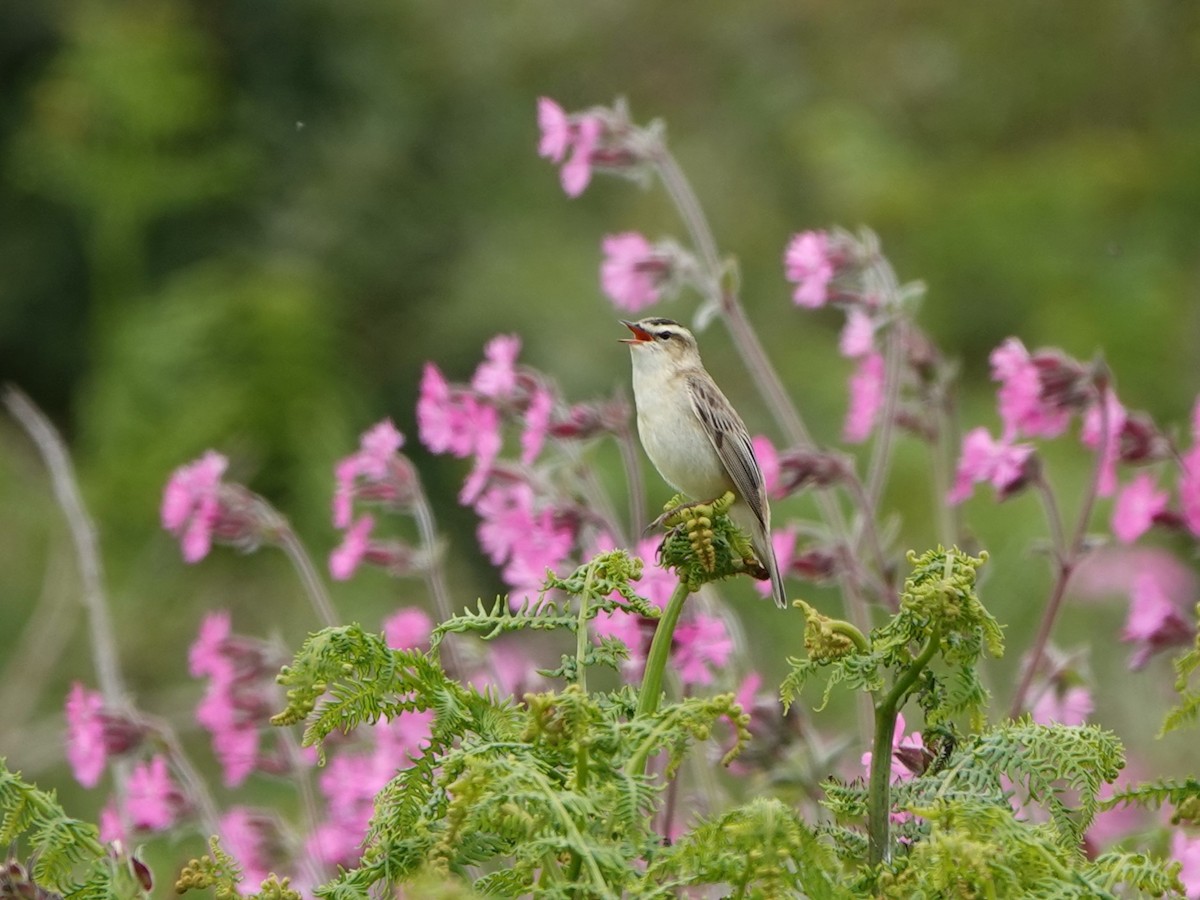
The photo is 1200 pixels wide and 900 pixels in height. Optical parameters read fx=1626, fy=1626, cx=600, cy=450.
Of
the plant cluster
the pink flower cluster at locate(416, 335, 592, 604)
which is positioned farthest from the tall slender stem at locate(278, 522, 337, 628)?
the pink flower cluster at locate(416, 335, 592, 604)

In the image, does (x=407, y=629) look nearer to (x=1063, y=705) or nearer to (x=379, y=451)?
(x=379, y=451)

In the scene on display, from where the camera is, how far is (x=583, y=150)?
2.55 metres

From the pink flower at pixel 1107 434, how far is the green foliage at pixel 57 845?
1426 mm

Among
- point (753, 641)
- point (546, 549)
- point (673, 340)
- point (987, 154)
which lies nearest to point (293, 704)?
point (546, 549)

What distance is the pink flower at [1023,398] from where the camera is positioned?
88.2 inches

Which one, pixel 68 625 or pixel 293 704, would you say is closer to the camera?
pixel 293 704

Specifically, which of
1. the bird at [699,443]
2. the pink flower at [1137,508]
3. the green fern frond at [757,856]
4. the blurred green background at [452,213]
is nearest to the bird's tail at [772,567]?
the bird at [699,443]

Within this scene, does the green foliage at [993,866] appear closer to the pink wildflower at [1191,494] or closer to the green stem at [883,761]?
the green stem at [883,761]

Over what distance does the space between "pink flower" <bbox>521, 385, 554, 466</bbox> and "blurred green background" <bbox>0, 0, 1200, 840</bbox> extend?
2643 mm

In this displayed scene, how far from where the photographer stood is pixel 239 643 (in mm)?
2318

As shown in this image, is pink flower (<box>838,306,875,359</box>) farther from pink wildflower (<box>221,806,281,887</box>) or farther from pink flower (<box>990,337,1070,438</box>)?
pink wildflower (<box>221,806,281,887</box>)

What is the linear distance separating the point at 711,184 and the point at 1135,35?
6.35 feet

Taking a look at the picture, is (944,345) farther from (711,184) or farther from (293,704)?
(293,704)

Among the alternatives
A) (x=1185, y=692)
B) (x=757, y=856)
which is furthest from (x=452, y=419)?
(x=757, y=856)
